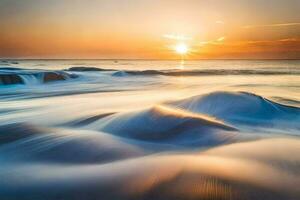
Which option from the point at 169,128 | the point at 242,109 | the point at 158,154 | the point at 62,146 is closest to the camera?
the point at 158,154

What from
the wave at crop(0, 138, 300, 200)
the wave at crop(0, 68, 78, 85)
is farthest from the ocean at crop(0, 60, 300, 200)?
the wave at crop(0, 68, 78, 85)

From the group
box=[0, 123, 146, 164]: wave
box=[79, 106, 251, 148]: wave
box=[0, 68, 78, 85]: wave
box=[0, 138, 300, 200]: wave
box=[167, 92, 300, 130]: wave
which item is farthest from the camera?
box=[0, 68, 78, 85]: wave

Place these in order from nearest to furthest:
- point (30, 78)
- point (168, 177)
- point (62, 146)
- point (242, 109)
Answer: point (168, 177), point (62, 146), point (242, 109), point (30, 78)

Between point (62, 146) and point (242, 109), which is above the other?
point (242, 109)

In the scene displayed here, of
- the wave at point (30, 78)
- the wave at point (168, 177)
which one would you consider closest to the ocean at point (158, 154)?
the wave at point (168, 177)

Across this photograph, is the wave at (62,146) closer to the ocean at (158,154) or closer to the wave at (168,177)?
the ocean at (158,154)

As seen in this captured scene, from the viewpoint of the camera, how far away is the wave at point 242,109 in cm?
643

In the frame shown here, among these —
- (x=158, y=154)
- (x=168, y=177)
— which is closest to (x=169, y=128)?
(x=158, y=154)

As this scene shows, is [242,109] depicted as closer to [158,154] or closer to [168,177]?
[158,154]

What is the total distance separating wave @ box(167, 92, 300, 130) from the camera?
21.1ft

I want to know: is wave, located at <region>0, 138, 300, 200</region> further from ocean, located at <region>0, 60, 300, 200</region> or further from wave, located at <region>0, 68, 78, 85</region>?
wave, located at <region>0, 68, 78, 85</region>

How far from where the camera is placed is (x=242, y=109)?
7059mm

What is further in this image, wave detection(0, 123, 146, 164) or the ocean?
wave detection(0, 123, 146, 164)

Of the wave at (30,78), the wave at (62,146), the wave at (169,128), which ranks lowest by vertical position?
the wave at (30,78)
